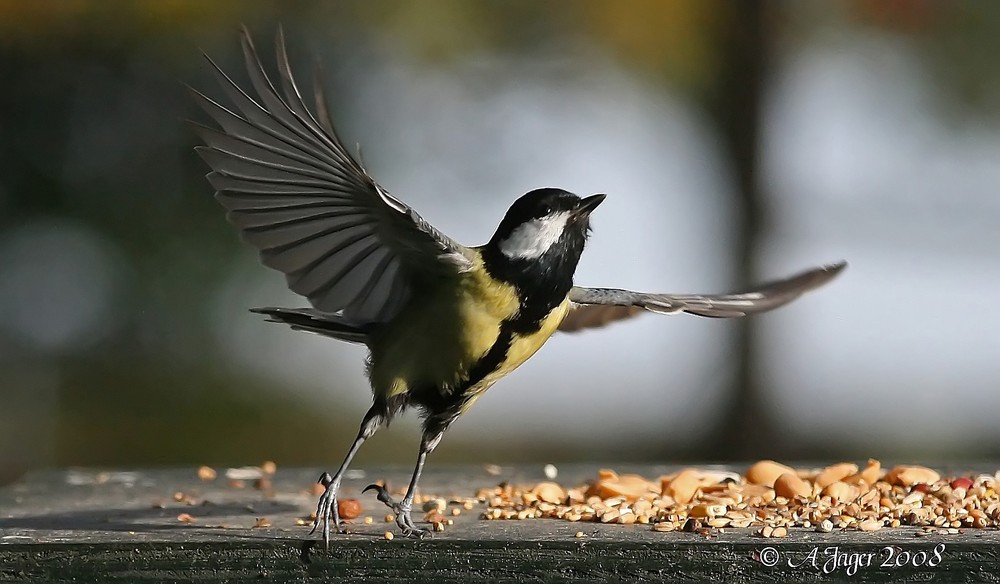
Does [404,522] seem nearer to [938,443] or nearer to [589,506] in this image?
[589,506]

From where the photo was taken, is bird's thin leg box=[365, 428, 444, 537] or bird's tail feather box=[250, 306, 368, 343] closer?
bird's thin leg box=[365, 428, 444, 537]

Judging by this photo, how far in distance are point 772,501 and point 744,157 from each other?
4402 mm

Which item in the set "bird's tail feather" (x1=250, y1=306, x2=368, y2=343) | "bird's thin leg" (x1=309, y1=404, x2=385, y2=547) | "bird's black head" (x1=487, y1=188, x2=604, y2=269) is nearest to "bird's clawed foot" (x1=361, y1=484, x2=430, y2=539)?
"bird's thin leg" (x1=309, y1=404, x2=385, y2=547)

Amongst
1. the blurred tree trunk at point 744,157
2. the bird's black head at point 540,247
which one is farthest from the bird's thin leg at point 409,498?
the blurred tree trunk at point 744,157

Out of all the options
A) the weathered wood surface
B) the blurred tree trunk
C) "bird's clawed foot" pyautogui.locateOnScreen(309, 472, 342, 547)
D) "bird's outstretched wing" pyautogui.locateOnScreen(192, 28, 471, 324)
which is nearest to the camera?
the weathered wood surface

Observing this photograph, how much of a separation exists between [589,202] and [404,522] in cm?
93

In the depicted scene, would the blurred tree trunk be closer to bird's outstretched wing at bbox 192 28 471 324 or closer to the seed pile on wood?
the seed pile on wood

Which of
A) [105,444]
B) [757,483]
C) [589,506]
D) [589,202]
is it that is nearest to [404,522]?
[589,506]

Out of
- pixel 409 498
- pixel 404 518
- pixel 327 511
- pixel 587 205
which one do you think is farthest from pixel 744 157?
pixel 327 511

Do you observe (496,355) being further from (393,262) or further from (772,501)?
(772,501)

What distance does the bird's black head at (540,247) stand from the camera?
117 inches

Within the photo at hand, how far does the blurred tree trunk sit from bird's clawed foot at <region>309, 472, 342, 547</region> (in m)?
4.65

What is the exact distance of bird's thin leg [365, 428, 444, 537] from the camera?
271 centimetres

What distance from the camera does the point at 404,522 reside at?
279cm
